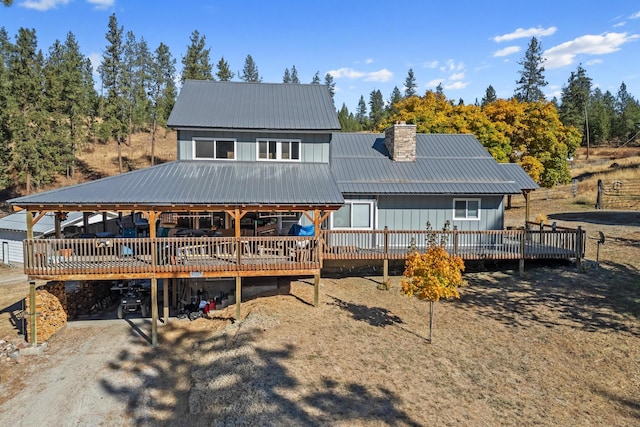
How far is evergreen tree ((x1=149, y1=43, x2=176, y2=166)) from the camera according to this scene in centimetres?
5422

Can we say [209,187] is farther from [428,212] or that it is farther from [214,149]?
[428,212]

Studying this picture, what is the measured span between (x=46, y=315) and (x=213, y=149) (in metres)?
8.95

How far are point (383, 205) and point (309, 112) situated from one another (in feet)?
18.7

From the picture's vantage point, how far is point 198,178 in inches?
648

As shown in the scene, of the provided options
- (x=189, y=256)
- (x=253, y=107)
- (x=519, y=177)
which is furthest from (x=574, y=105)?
(x=189, y=256)

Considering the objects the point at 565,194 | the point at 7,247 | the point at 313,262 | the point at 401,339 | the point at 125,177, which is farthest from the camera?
the point at 565,194

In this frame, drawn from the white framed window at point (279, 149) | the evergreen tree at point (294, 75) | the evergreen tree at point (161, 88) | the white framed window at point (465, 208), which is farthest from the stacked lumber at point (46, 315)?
the evergreen tree at point (294, 75)

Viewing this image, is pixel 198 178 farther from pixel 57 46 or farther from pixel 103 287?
pixel 57 46

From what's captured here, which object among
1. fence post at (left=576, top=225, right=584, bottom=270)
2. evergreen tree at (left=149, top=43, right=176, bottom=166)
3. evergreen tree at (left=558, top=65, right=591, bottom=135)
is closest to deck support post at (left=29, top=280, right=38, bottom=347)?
fence post at (left=576, top=225, right=584, bottom=270)

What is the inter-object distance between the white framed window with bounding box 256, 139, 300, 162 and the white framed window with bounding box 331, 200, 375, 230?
3155 mm

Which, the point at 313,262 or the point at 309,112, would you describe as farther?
the point at 309,112

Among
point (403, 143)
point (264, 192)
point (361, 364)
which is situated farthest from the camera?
point (403, 143)

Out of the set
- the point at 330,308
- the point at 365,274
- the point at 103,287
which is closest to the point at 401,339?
the point at 330,308

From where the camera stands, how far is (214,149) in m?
18.4
